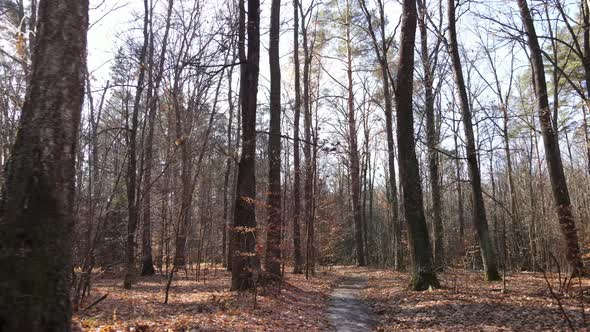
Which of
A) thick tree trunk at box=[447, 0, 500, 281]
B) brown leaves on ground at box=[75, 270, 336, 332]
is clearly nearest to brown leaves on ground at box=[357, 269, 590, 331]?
thick tree trunk at box=[447, 0, 500, 281]

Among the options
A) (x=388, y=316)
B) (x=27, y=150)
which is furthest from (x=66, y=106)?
(x=388, y=316)

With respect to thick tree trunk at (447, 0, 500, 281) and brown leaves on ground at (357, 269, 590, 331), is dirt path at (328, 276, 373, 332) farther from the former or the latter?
thick tree trunk at (447, 0, 500, 281)

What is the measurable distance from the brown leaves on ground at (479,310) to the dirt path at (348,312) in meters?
0.29

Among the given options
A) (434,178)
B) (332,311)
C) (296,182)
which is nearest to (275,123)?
(296,182)

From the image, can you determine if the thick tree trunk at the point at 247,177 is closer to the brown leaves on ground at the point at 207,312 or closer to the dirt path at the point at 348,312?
the brown leaves on ground at the point at 207,312

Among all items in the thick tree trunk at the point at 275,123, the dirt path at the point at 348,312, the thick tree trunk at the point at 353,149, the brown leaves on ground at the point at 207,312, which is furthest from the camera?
the thick tree trunk at the point at 353,149

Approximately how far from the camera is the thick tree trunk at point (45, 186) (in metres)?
2.88

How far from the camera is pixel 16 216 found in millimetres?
2955

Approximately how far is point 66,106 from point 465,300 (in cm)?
746

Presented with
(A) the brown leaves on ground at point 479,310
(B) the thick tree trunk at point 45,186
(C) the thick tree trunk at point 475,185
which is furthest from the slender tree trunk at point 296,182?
(B) the thick tree trunk at point 45,186

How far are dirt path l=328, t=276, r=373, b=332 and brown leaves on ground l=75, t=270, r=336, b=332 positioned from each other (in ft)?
0.84

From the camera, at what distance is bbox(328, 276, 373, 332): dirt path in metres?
7.10

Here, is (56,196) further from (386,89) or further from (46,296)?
(386,89)

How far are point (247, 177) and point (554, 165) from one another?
25.1 ft
